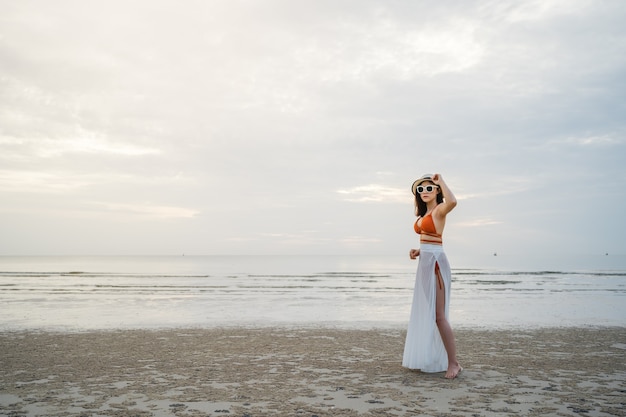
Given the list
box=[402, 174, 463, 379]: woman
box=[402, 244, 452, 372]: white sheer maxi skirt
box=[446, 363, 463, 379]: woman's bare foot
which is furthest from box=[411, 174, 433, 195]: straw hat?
box=[446, 363, 463, 379]: woman's bare foot

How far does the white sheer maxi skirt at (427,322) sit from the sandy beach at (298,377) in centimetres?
18

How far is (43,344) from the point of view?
9.14m

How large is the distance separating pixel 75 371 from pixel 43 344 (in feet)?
10.2

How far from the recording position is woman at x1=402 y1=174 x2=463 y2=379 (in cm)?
644


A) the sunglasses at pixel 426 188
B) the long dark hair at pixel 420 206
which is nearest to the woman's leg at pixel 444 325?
the long dark hair at pixel 420 206

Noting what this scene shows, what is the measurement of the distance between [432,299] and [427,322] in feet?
1.03

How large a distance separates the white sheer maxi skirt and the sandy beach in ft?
0.60

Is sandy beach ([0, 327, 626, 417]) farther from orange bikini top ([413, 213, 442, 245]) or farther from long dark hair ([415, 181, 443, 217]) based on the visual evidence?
long dark hair ([415, 181, 443, 217])

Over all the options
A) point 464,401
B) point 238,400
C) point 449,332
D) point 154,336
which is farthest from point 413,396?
point 154,336

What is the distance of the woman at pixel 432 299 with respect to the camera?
6.44 m

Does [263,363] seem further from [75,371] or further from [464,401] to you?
[464,401]

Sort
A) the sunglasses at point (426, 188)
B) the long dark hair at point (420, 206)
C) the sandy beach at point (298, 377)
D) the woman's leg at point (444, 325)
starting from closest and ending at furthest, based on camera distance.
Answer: the sandy beach at point (298, 377)
the woman's leg at point (444, 325)
the sunglasses at point (426, 188)
the long dark hair at point (420, 206)

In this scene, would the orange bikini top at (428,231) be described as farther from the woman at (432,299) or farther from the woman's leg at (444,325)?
the woman's leg at (444,325)

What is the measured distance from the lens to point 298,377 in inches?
247
